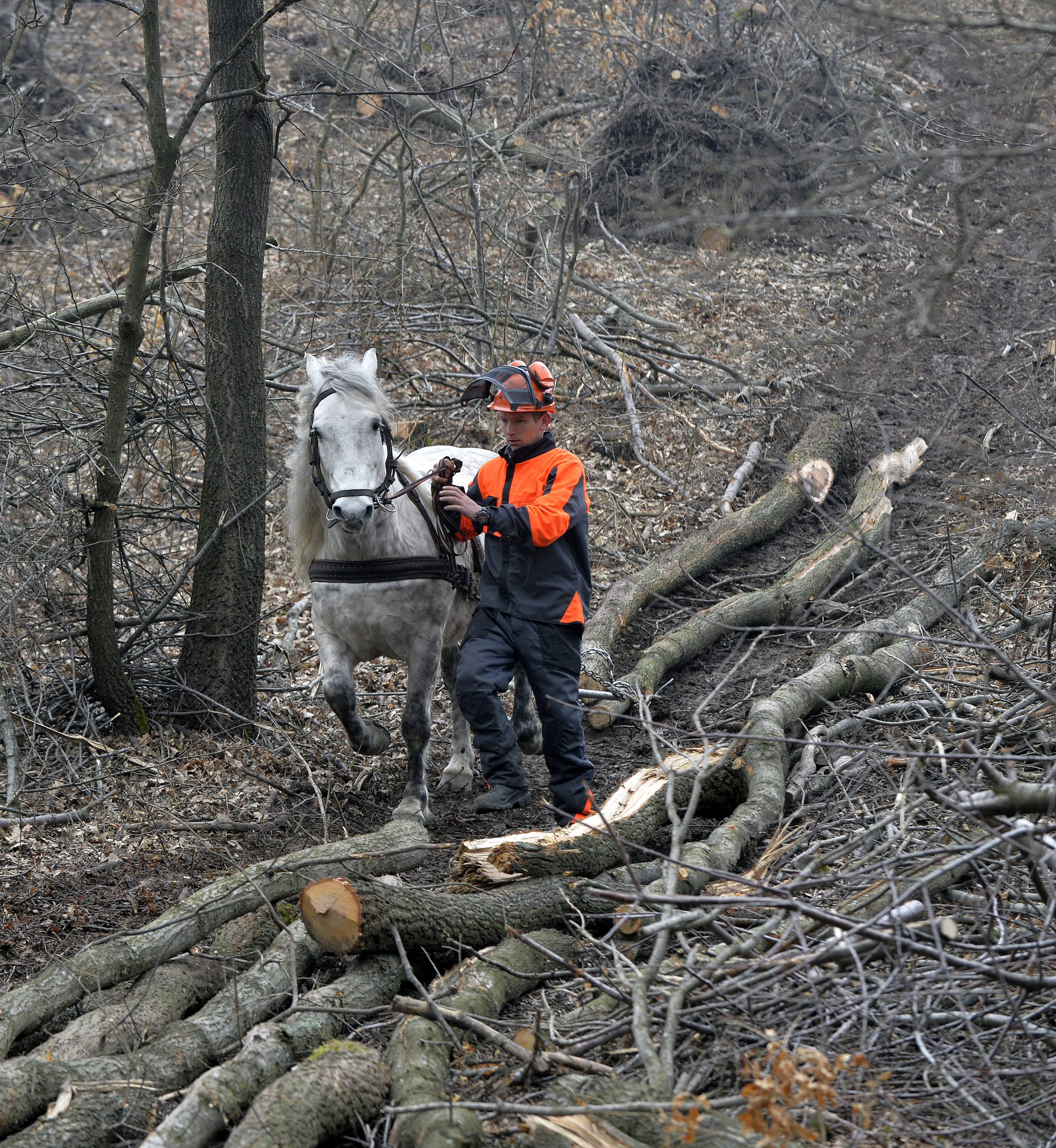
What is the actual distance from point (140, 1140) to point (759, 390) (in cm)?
1073

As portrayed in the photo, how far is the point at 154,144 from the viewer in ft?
19.6

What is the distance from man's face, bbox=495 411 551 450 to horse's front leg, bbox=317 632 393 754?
1485 mm

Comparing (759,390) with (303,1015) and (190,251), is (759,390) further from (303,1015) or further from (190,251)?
(303,1015)

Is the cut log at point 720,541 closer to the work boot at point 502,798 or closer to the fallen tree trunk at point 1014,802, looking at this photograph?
the work boot at point 502,798

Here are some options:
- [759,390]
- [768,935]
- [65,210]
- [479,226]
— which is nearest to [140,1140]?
[768,935]

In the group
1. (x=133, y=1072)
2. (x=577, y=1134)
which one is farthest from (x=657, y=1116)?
(x=133, y=1072)

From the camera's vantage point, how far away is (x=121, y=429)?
624 centimetres

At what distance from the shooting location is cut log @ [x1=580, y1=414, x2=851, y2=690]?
A: 800 centimetres

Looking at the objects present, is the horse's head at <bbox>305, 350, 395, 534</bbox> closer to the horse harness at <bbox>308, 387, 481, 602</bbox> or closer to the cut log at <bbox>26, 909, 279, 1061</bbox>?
the horse harness at <bbox>308, 387, 481, 602</bbox>

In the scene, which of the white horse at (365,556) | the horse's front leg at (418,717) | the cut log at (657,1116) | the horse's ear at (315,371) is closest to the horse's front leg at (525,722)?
the white horse at (365,556)

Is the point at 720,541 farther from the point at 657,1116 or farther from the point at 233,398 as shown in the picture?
the point at 657,1116

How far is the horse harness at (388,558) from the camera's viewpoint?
5.68m

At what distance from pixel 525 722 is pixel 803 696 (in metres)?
1.71

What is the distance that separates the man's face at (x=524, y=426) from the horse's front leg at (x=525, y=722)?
5.59 feet
